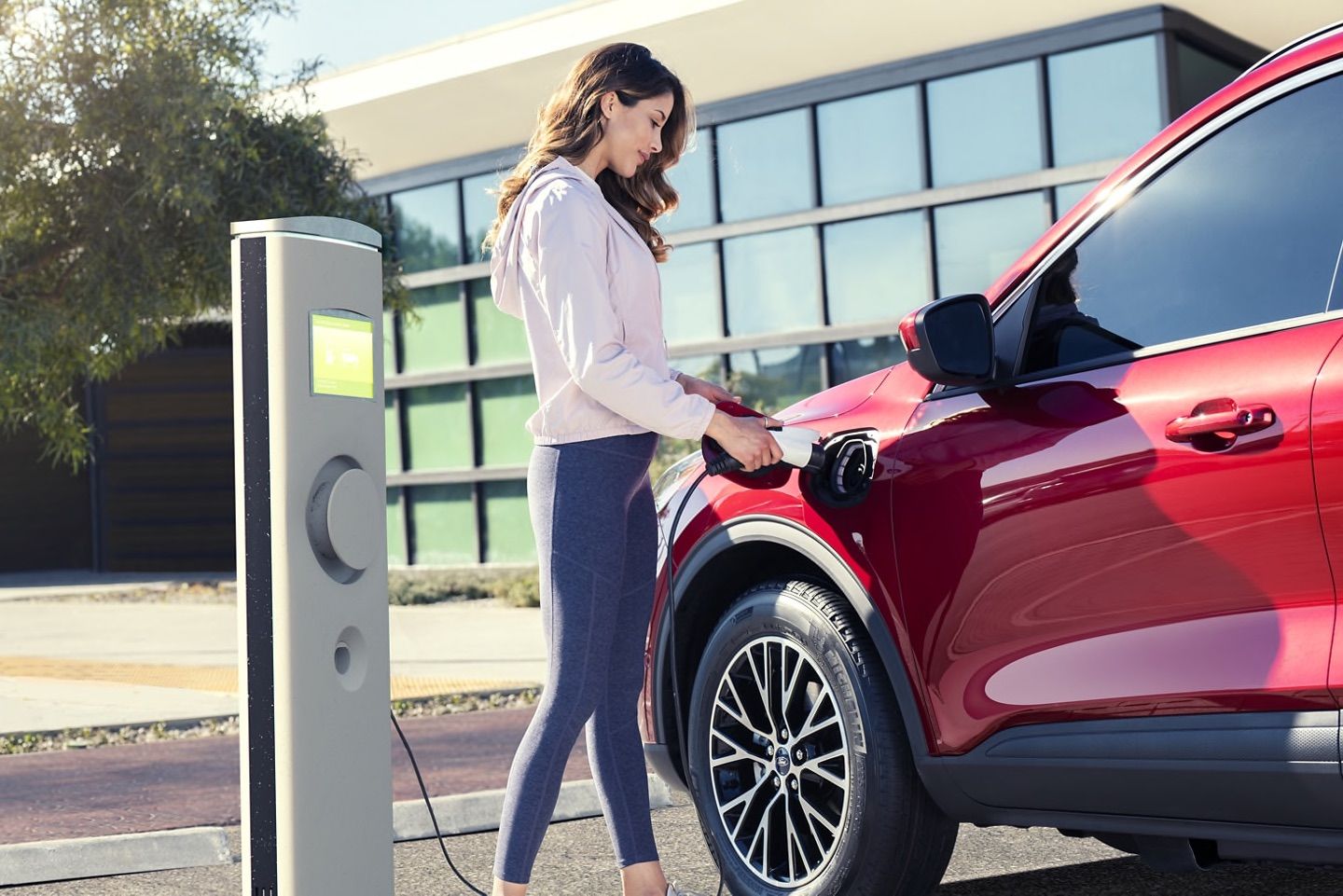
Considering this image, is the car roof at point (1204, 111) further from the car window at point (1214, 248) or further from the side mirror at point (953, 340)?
the side mirror at point (953, 340)

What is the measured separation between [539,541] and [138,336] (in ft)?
39.3

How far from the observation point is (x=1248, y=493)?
2904 mm

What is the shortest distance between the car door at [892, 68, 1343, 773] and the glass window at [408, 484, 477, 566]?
16774 millimetres

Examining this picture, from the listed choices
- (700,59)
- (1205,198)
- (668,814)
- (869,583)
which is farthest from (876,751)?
(700,59)

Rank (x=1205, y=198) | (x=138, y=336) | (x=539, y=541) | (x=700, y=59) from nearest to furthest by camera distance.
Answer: (x=1205, y=198) → (x=539, y=541) → (x=138, y=336) → (x=700, y=59)

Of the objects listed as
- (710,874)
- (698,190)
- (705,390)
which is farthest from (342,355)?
(698,190)

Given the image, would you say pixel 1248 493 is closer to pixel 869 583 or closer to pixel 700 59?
pixel 869 583

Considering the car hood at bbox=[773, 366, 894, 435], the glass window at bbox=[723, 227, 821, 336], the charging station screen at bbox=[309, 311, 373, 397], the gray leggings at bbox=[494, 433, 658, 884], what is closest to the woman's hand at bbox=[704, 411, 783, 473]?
the gray leggings at bbox=[494, 433, 658, 884]

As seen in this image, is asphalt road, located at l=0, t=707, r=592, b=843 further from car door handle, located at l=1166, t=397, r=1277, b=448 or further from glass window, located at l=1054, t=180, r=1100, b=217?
glass window, located at l=1054, t=180, r=1100, b=217

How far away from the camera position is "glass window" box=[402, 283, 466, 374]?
66.5 feet

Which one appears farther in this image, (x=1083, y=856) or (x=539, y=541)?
(x=1083, y=856)

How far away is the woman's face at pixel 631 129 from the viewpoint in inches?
138

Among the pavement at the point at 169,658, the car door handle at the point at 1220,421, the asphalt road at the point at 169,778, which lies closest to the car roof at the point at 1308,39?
the car door handle at the point at 1220,421

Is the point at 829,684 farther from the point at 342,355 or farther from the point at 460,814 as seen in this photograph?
the point at 460,814
